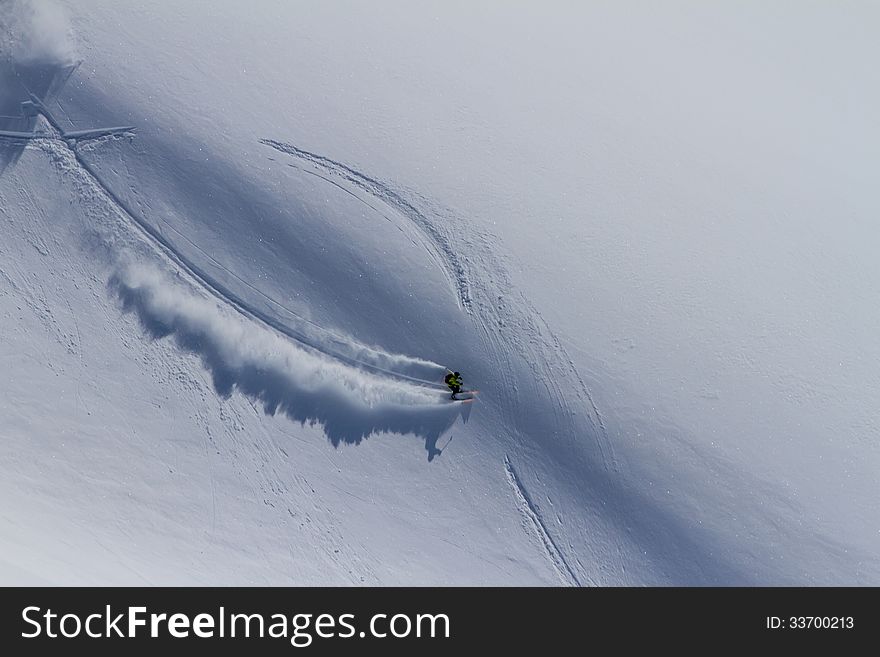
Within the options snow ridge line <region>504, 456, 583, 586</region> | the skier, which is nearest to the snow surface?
snow ridge line <region>504, 456, 583, 586</region>

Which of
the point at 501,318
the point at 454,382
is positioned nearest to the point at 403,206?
the point at 501,318

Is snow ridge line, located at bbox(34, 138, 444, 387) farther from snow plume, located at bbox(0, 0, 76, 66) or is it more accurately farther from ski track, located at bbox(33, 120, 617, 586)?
snow plume, located at bbox(0, 0, 76, 66)

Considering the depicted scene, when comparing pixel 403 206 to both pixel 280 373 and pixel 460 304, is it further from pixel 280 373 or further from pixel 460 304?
pixel 280 373

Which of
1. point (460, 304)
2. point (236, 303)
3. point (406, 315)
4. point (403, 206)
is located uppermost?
point (403, 206)

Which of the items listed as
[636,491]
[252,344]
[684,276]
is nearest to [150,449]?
[252,344]

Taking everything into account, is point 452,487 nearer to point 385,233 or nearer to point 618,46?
point 385,233
